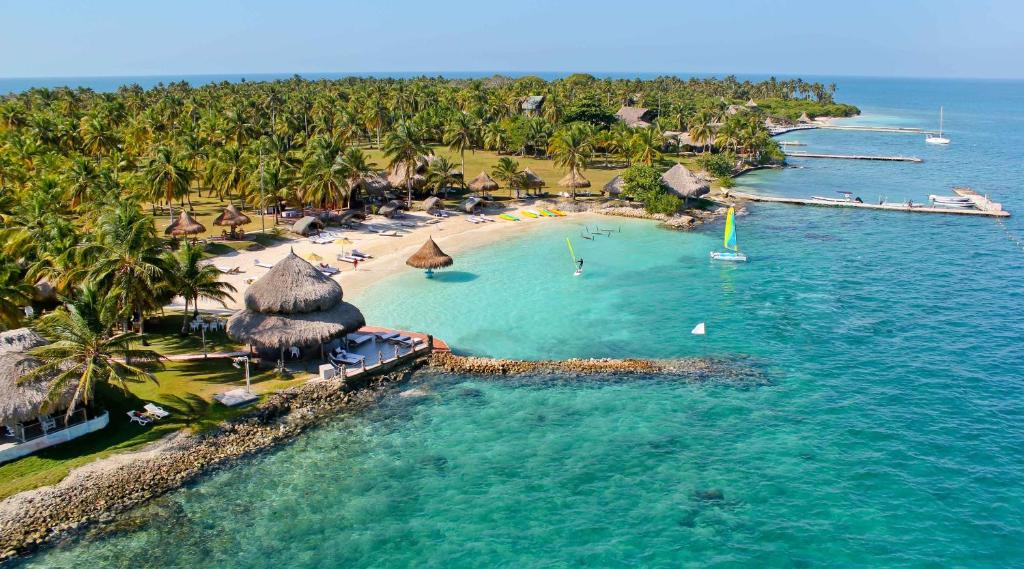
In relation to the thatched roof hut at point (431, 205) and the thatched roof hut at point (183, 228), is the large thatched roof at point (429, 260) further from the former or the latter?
the thatched roof hut at point (431, 205)

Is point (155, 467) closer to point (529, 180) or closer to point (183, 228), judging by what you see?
point (183, 228)

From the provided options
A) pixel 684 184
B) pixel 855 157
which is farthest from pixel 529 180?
pixel 855 157

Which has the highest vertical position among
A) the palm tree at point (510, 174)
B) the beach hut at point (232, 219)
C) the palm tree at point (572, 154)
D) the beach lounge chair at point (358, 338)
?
the palm tree at point (572, 154)

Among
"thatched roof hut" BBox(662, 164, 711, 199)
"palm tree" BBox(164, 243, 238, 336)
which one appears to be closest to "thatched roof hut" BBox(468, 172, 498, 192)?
"thatched roof hut" BBox(662, 164, 711, 199)

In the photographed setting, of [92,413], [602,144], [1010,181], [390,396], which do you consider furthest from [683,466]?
[1010,181]

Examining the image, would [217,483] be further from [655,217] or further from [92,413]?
[655,217]

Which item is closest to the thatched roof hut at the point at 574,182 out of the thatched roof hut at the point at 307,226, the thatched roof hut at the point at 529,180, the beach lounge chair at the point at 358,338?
the thatched roof hut at the point at 529,180
